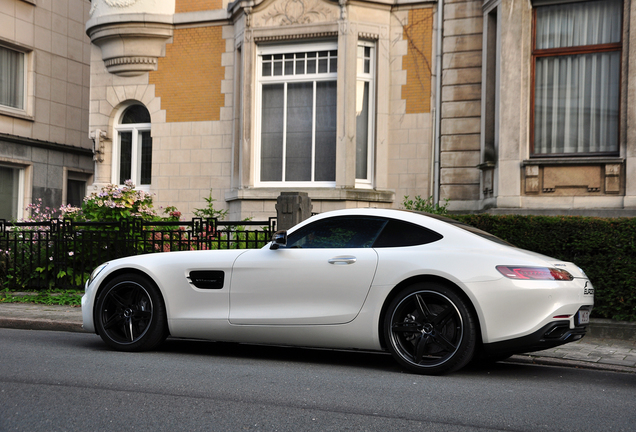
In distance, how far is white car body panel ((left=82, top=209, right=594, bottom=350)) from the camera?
5484mm

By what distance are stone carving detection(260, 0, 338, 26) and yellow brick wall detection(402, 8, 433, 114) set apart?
1.51 meters

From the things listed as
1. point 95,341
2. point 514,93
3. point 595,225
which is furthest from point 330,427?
point 514,93

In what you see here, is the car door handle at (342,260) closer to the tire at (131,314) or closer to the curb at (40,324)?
the tire at (131,314)

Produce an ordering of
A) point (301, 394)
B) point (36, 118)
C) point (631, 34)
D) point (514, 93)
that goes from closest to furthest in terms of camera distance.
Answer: point (301, 394), point (631, 34), point (514, 93), point (36, 118)

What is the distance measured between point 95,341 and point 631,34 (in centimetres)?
894

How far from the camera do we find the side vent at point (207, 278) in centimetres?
652

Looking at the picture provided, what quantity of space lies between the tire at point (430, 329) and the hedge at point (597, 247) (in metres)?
3.44

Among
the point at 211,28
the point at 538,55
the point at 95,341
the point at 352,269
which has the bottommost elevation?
the point at 95,341

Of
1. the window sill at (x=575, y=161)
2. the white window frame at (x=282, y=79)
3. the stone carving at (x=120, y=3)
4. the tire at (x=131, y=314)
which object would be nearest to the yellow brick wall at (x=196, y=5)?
the stone carving at (x=120, y=3)

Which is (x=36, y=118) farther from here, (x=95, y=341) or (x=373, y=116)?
(x=95, y=341)

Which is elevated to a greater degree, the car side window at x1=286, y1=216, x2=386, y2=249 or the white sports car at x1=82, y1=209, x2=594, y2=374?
the car side window at x1=286, y1=216, x2=386, y2=249

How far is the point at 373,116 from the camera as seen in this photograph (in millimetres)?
13648

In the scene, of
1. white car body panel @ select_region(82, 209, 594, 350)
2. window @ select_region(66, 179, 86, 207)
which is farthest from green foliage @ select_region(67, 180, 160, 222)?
window @ select_region(66, 179, 86, 207)

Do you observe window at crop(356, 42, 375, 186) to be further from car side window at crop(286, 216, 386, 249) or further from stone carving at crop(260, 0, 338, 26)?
car side window at crop(286, 216, 386, 249)
